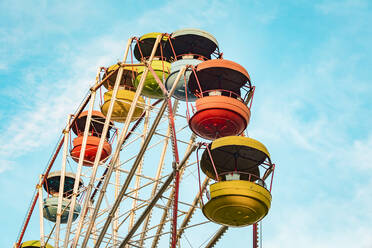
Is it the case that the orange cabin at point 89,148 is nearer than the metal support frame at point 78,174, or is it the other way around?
the metal support frame at point 78,174

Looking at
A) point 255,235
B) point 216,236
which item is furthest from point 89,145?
point 255,235

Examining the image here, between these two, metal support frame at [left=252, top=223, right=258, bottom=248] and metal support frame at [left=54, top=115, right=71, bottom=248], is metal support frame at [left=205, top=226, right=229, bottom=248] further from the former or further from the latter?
metal support frame at [left=54, top=115, right=71, bottom=248]

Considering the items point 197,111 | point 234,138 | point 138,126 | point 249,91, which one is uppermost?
point 138,126

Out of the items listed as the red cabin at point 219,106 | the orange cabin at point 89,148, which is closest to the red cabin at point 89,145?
the orange cabin at point 89,148

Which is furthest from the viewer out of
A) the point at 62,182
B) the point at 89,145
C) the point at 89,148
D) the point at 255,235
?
the point at 89,145

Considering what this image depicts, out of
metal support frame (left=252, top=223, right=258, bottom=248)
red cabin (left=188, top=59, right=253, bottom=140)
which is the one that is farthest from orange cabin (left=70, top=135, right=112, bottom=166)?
metal support frame (left=252, top=223, right=258, bottom=248)

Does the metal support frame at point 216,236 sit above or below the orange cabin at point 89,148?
below

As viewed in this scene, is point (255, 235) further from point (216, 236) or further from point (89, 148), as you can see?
point (89, 148)

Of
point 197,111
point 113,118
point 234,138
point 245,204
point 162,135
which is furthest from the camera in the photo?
point 113,118

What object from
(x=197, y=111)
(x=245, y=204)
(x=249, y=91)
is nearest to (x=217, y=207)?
(x=245, y=204)

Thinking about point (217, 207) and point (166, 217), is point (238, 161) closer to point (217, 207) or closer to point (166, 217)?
point (217, 207)

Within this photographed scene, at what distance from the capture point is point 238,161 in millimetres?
20516

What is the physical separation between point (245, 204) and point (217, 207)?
3.28 ft

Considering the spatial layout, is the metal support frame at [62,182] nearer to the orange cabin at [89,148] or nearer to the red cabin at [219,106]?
the orange cabin at [89,148]
